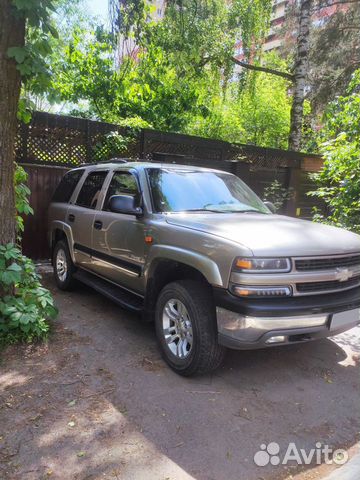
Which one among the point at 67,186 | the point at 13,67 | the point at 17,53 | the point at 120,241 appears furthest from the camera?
the point at 67,186

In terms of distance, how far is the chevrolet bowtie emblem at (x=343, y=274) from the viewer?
342 cm

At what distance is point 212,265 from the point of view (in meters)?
3.24

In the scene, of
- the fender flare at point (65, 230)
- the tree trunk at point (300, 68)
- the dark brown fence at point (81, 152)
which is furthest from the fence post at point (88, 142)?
the tree trunk at point (300, 68)

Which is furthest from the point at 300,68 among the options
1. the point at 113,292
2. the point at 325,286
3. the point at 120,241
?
the point at 325,286

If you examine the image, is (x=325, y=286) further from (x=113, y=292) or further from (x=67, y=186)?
(x=67, y=186)

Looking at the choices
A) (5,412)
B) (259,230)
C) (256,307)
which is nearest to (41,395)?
(5,412)

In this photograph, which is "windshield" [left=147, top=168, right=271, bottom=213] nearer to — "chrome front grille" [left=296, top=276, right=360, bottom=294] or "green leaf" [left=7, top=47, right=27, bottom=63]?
"chrome front grille" [left=296, top=276, right=360, bottom=294]

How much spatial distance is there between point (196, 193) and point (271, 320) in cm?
189

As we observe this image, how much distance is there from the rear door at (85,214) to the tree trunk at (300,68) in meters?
7.71

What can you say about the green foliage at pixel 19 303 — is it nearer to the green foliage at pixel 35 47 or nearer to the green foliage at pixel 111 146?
the green foliage at pixel 35 47

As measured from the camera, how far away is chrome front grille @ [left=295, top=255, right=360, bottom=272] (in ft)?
10.5

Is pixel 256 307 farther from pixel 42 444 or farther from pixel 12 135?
pixel 12 135

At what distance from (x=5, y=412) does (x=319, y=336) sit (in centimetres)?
248

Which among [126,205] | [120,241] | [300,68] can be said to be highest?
[300,68]
